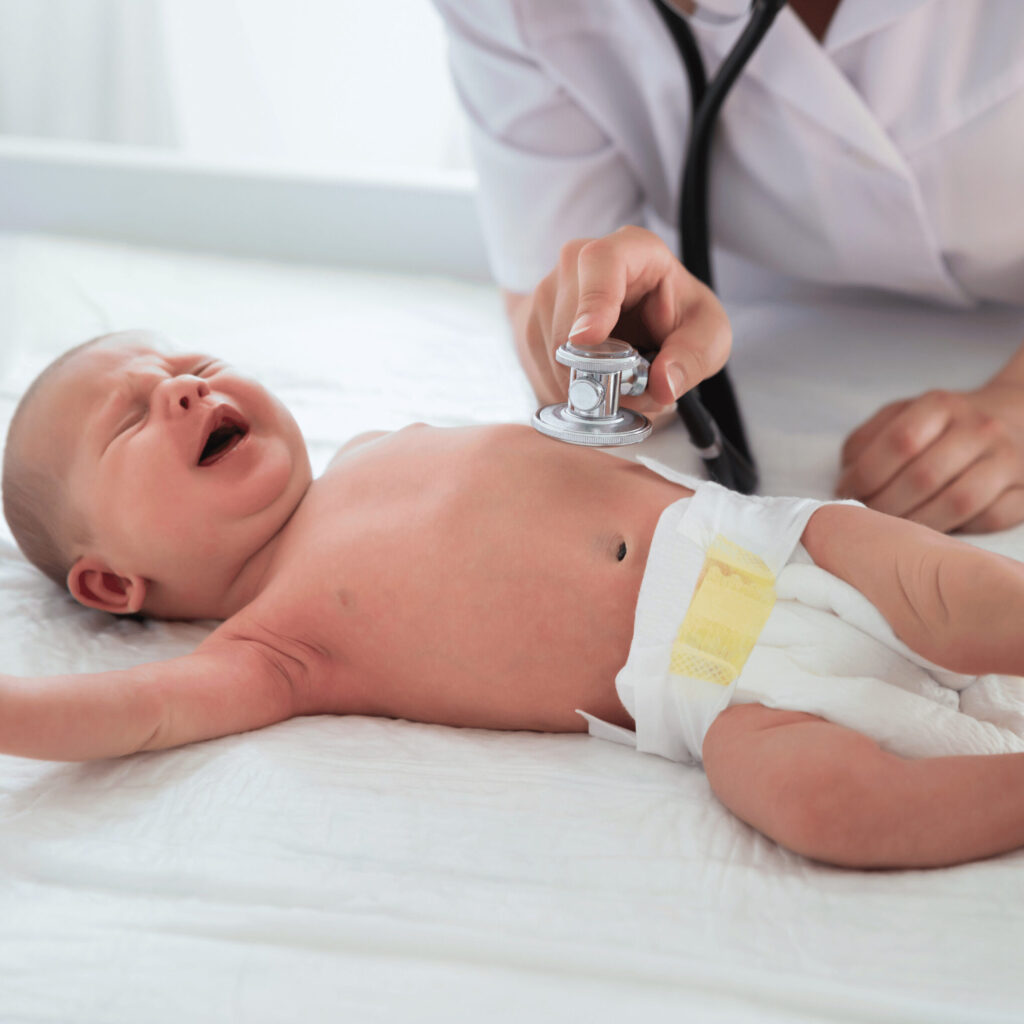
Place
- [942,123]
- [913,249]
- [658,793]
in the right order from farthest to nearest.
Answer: [913,249], [942,123], [658,793]

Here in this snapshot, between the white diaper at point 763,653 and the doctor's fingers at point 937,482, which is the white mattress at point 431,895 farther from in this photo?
the doctor's fingers at point 937,482

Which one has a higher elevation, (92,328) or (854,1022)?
(854,1022)

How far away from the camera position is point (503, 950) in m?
0.48

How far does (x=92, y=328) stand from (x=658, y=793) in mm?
1045

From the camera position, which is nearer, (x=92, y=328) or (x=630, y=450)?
(x=630, y=450)

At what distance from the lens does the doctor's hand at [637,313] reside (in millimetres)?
672

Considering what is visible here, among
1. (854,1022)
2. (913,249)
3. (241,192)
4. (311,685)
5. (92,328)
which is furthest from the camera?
(241,192)

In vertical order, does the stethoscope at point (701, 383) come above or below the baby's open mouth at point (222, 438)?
above

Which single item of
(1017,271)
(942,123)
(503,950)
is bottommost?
(503,950)

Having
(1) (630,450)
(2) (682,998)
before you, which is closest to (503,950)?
(2) (682,998)

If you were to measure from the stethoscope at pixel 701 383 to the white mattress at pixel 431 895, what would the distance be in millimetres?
210

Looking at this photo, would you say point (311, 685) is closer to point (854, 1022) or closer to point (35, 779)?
point (35, 779)

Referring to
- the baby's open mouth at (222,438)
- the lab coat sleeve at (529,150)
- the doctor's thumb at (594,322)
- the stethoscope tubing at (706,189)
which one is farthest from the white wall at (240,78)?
the doctor's thumb at (594,322)

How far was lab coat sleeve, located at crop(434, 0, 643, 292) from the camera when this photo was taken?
1134 millimetres
